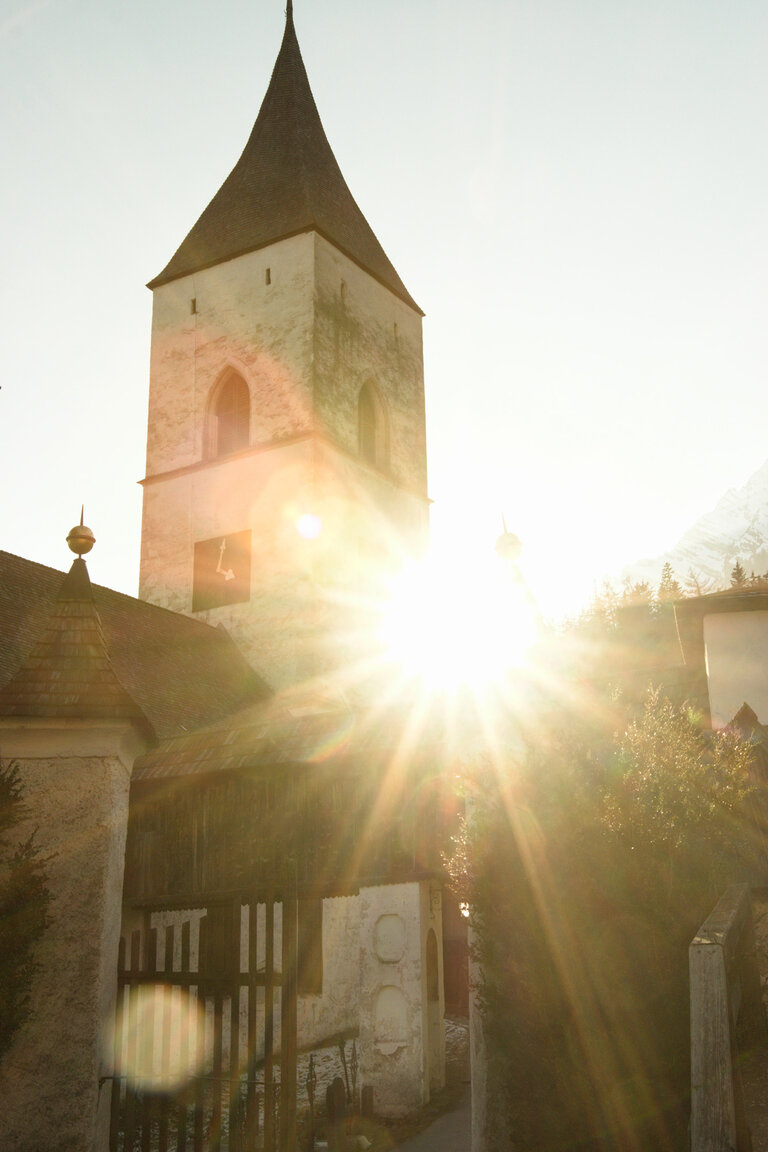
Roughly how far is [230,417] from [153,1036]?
57.2 feet

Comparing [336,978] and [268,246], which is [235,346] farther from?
[336,978]

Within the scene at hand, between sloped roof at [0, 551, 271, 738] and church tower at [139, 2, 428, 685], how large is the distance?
100 cm

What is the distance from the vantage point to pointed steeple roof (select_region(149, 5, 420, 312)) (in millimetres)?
22438

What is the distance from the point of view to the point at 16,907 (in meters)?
5.75

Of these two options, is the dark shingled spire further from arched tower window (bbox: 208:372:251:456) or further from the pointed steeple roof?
the pointed steeple roof

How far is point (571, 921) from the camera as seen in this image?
24.2ft

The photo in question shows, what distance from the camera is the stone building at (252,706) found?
6.04 m

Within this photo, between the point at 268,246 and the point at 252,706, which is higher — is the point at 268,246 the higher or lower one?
the higher one

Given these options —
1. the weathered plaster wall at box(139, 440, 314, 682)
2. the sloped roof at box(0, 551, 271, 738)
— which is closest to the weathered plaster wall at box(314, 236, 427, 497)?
the weathered plaster wall at box(139, 440, 314, 682)

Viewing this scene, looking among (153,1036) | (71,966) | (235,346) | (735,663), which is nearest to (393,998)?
(735,663)

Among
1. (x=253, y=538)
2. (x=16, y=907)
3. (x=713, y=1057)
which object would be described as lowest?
(x=713, y=1057)

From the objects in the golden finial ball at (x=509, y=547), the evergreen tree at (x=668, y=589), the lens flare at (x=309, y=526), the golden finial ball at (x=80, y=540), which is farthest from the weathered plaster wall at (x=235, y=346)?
the evergreen tree at (x=668, y=589)

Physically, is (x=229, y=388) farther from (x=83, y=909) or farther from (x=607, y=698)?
(x=83, y=909)

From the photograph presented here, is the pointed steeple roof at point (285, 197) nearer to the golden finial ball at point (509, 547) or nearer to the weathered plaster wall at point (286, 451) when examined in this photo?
the weathered plaster wall at point (286, 451)
